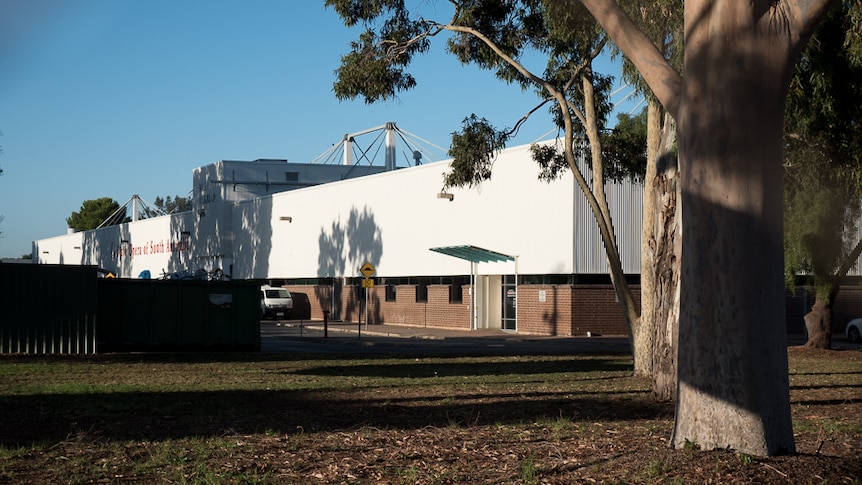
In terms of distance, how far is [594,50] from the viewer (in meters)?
19.5

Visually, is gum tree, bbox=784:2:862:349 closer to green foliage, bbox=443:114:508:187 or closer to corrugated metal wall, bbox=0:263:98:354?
green foliage, bbox=443:114:508:187

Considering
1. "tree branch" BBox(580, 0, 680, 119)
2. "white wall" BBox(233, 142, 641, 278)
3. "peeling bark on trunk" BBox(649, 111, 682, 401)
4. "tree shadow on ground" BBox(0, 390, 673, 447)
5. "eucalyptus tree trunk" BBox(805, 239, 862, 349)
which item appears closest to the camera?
"tree branch" BBox(580, 0, 680, 119)

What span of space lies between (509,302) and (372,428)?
32.8 m

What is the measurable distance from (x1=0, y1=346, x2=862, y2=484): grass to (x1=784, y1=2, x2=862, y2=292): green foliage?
14.6 ft

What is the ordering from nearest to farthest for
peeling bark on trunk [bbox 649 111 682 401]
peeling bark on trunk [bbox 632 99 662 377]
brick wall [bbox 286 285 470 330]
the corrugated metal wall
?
peeling bark on trunk [bbox 649 111 682 401] → peeling bark on trunk [bbox 632 99 662 377] → the corrugated metal wall → brick wall [bbox 286 285 470 330]

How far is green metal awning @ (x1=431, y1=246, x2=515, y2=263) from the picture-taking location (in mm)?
41344

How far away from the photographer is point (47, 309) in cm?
2509

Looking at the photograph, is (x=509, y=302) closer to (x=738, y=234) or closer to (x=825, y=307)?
(x=825, y=307)

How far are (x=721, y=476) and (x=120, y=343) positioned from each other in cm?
2193

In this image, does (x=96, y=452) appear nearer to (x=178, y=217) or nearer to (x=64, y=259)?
(x=178, y=217)

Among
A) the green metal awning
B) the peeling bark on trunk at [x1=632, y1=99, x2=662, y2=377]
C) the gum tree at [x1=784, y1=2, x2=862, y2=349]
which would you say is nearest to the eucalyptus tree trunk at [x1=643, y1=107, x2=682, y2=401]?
the peeling bark on trunk at [x1=632, y1=99, x2=662, y2=377]

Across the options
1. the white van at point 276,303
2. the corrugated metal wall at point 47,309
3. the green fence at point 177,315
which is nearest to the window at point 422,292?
the white van at point 276,303

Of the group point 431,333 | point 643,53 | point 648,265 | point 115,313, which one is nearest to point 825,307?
point 648,265

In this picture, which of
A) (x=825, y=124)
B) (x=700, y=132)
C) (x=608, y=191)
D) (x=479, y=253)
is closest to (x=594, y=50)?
(x=825, y=124)
